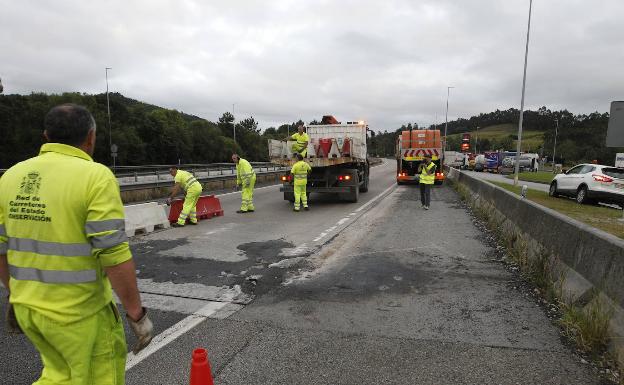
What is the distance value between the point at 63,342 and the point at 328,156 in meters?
11.9

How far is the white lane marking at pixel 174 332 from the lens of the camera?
11.3 feet

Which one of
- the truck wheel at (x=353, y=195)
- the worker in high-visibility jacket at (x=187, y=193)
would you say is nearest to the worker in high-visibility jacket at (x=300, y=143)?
the truck wheel at (x=353, y=195)

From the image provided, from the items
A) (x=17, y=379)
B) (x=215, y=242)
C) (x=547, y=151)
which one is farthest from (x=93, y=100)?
(x=547, y=151)

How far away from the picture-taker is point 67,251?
6.37 ft

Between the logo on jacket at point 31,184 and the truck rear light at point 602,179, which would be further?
the truck rear light at point 602,179

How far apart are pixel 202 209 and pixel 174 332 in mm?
7043

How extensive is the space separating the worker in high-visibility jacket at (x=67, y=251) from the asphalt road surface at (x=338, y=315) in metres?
1.27

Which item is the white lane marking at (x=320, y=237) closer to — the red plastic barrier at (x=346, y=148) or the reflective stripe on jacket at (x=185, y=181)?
the reflective stripe on jacket at (x=185, y=181)

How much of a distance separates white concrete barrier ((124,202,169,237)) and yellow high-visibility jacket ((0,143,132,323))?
21.6 feet

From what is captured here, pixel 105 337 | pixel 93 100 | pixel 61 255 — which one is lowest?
pixel 105 337

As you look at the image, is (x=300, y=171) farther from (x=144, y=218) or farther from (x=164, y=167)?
(x=164, y=167)

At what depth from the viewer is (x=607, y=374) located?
3.15 meters

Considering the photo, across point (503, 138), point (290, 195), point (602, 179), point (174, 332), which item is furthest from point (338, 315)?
point (503, 138)

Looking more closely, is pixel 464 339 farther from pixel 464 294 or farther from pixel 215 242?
pixel 215 242
